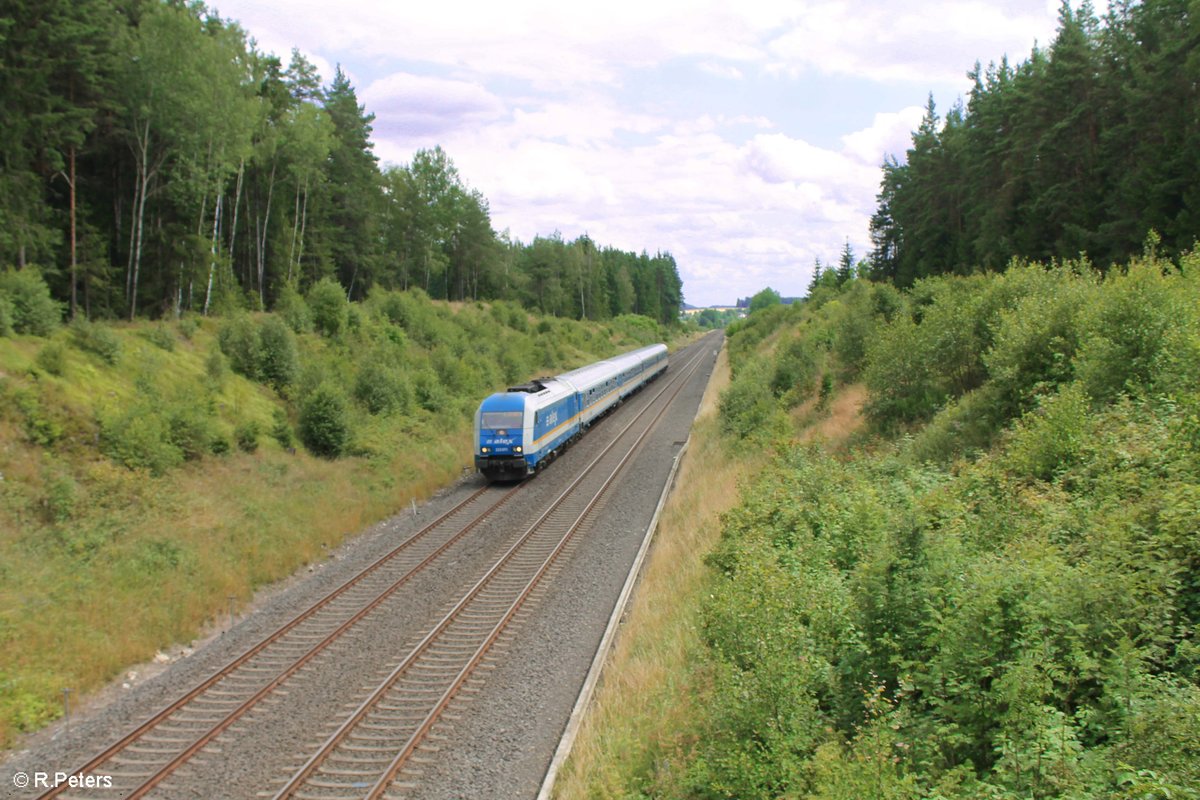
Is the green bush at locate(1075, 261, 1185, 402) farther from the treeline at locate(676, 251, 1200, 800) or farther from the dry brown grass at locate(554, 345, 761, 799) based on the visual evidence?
the dry brown grass at locate(554, 345, 761, 799)

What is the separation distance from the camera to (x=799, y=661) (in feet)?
→ 24.2

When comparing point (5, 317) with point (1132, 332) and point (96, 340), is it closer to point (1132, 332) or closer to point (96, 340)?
point (96, 340)

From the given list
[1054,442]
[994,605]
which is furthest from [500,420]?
[994,605]

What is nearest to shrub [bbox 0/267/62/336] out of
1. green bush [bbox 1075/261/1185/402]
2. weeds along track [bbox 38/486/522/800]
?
weeds along track [bbox 38/486/522/800]

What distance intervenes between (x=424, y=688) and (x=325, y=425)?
48.1 ft

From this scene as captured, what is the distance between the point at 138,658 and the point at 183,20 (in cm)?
2499

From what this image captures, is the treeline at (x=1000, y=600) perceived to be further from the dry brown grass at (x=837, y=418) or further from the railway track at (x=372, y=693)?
the dry brown grass at (x=837, y=418)

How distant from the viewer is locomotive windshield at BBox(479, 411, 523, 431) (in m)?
23.5

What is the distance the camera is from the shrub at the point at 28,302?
1928 cm

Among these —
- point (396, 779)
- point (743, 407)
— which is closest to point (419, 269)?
point (743, 407)

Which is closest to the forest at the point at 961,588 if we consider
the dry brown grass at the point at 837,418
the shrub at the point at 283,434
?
the dry brown grass at the point at 837,418

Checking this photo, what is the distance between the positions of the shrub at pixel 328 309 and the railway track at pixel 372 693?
19551 millimetres

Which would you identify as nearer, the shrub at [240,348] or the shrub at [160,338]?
the shrub at [160,338]

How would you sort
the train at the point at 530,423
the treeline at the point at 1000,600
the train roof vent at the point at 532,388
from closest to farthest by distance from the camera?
the treeline at the point at 1000,600 → the train at the point at 530,423 → the train roof vent at the point at 532,388
